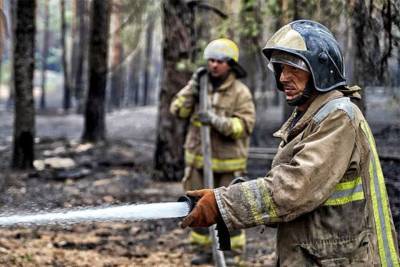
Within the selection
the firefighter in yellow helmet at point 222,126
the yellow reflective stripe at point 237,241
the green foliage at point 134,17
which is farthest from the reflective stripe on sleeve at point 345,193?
the green foliage at point 134,17

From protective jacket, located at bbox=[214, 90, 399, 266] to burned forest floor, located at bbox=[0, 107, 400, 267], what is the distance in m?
1.04

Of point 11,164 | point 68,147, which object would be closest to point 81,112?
point 68,147

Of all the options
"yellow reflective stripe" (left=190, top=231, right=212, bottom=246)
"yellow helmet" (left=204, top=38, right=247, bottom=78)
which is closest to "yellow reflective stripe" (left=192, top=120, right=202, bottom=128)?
"yellow helmet" (left=204, top=38, right=247, bottom=78)

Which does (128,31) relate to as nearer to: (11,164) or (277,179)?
(11,164)

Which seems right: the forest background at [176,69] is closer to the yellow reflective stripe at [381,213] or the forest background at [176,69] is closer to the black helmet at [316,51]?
the black helmet at [316,51]

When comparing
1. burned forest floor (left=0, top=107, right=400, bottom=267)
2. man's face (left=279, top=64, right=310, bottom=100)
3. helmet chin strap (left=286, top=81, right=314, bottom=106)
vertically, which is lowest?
burned forest floor (left=0, top=107, right=400, bottom=267)

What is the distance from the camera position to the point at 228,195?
118 inches

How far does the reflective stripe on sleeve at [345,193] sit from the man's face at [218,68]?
3691 millimetres

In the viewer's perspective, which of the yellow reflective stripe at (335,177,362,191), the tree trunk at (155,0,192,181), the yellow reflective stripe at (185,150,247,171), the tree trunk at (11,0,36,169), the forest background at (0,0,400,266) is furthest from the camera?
the tree trunk at (11,0,36,169)

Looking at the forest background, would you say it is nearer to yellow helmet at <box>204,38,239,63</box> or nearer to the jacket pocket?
yellow helmet at <box>204,38,239,63</box>

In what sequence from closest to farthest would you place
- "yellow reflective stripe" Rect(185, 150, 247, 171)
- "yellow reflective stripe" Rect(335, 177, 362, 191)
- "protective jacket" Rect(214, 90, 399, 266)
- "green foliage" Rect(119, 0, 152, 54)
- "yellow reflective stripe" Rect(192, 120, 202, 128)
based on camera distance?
"protective jacket" Rect(214, 90, 399, 266) → "yellow reflective stripe" Rect(335, 177, 362, 191) → "yellow reflective stripe" Rect(185, 150, 247, 171) → "yellow reflective stripe" Rect(192, 120, 202, 128) → "green foliage" Rect(119, 0, 152, 54)

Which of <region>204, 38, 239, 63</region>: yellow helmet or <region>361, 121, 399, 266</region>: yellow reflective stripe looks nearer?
<region>361, 121, 399, 266</region>: yellow reflective stripe

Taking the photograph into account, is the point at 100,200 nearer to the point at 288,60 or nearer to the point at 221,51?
the point at 221,51

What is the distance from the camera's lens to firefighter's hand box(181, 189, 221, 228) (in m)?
3.00
